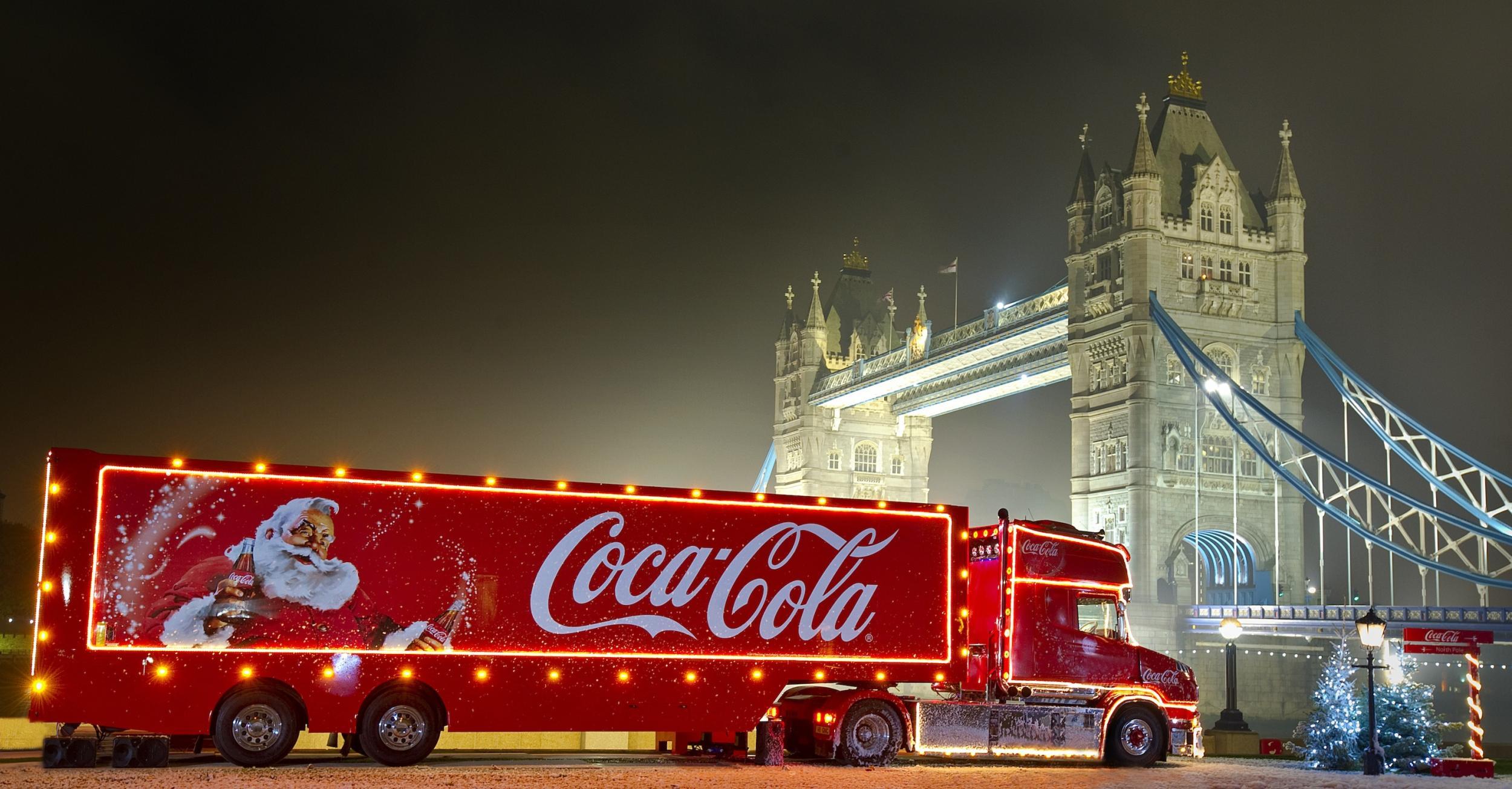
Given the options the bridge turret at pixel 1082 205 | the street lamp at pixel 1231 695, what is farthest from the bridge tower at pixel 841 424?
the street lamp at pixel 1231 695

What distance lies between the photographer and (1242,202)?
62.2 meters

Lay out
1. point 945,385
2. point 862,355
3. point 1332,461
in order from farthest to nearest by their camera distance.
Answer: point 862,355 < point 945,385 < point 1332,461

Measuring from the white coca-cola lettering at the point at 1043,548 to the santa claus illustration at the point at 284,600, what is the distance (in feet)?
24.9

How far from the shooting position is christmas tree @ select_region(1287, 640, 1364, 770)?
21438 millimetres

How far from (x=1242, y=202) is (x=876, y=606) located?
4738 cm

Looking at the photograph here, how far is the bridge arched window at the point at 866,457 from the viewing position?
9775 cm

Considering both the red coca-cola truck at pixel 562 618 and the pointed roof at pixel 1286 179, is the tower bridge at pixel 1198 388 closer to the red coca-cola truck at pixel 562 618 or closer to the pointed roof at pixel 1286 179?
the pointed roof at pixel 1286 179

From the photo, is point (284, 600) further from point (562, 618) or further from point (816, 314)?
point (816, 314)

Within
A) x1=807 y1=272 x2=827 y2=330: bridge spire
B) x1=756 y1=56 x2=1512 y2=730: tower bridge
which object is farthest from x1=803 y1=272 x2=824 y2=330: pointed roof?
x1=756 y1=56 x2=1512 y2=730: tower bridge

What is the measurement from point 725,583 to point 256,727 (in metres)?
5.66

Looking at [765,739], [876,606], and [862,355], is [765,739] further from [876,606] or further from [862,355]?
[862,355]

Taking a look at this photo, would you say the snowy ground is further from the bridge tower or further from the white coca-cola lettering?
the bridge tower

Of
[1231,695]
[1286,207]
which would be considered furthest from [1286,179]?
[1231,695]

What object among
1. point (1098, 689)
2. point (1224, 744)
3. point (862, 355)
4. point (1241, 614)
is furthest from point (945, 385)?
point (1098, 689)
